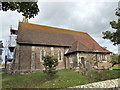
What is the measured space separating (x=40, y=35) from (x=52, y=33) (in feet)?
11.8

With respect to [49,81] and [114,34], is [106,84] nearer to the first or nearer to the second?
[49,81]

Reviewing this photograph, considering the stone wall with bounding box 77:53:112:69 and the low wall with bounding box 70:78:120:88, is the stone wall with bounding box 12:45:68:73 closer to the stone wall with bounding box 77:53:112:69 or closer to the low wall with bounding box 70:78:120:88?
the stone wall with bounding box 77:53:112:69

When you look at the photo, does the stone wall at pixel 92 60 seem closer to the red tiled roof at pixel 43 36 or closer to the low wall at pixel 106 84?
the red tiled roof at pixel 43 36

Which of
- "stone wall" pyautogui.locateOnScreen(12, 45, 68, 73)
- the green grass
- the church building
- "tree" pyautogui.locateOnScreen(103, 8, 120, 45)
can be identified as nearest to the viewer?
the green grass

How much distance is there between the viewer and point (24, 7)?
8.41 meters

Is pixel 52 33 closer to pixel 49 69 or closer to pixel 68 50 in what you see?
pixel 68 50

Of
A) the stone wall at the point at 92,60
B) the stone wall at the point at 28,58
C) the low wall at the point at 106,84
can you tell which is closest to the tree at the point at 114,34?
the stone wall at the point at 92,60

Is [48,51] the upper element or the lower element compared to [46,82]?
upper

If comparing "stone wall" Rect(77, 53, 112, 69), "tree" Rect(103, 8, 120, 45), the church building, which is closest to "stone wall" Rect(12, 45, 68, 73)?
the church building

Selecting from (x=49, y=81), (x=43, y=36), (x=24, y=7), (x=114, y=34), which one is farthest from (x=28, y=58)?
(x=114, y=34)

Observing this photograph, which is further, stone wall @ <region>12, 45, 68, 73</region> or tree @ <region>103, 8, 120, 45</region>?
stone wall @ <region>12, 45, 68, 73</region>

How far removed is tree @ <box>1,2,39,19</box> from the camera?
796 centimetres

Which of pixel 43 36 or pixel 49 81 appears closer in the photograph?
pixel 49 81

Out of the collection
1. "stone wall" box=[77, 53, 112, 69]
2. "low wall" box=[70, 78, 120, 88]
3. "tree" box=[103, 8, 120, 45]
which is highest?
"tree" box=[103, 8, 120, 45]
